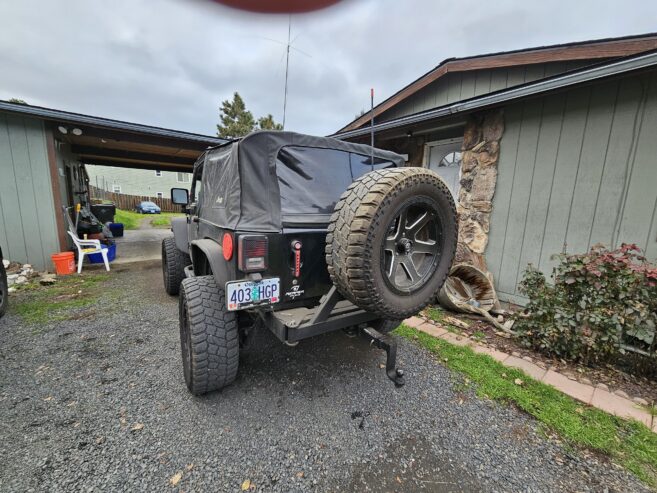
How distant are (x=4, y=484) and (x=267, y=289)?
1607mm

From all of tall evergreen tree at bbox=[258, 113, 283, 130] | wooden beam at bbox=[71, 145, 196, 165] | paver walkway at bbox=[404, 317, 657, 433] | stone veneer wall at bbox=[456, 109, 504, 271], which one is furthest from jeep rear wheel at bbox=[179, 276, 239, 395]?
tall evergreen tree at bbox=[258, 113, 283, 130]

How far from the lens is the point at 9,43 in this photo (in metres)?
5.12

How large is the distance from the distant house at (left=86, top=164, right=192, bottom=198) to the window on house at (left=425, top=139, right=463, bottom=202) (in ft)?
83.0

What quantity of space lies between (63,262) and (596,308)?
26.1 ft

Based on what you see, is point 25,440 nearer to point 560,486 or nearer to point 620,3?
point 560,486

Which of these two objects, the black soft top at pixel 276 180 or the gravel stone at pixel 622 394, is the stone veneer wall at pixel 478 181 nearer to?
the gravel stone at pixel 622 394

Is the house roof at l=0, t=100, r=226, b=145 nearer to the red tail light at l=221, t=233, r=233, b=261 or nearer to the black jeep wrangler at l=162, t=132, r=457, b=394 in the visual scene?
the black jeep wrangler at l=162, t=132, r=457, b=394

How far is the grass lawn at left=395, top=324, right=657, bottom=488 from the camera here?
1.67 meters

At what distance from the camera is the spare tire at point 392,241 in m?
1.55

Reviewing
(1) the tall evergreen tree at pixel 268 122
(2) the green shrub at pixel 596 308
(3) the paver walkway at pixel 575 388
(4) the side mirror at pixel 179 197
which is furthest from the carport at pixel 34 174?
(1) the tall evergreen tree at pixel 268 122

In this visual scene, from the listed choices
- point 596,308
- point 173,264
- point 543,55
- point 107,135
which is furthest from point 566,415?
point 107,135

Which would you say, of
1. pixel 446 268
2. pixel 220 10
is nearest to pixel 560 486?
pixel 446 268

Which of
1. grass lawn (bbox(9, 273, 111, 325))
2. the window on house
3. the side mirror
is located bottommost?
grass lawn (bbox(9, 273, 111, 325))

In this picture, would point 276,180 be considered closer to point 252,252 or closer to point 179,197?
point 252,252
